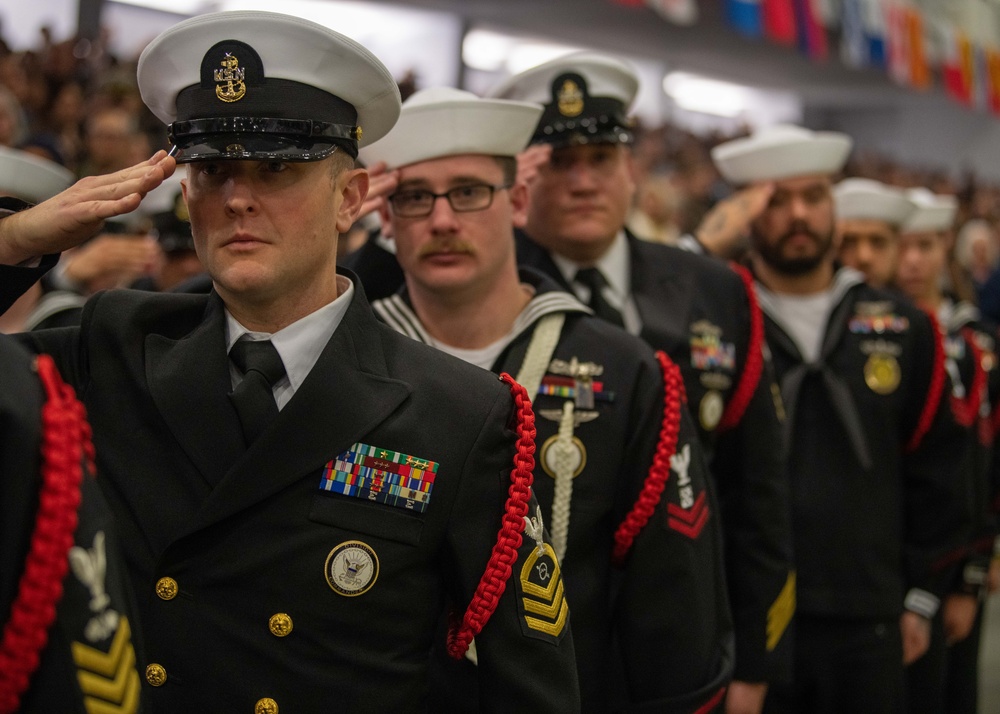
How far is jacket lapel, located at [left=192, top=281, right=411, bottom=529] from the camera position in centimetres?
154

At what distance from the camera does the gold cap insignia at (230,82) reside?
1.60 m

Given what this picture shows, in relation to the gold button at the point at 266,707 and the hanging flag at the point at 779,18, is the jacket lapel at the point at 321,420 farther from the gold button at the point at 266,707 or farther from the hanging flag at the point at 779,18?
the hanging flag at the point at 779,18

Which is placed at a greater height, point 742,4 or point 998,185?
point 742,4

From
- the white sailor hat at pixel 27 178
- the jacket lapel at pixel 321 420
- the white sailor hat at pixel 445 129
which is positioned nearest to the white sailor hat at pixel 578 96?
the white sailor hat at pixel 445 129

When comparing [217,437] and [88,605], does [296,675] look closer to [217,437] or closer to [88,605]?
[217,437]

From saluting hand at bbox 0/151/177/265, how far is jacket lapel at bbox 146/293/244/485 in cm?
21

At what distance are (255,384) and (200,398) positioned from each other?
8cm

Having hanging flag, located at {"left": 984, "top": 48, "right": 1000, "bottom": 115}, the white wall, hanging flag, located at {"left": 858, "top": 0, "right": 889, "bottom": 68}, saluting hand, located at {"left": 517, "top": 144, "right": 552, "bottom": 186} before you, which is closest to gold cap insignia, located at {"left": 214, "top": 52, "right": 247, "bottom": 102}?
saluting hand, located at {"left": 517, "top": 144, "right": 552, "bottom": 186}

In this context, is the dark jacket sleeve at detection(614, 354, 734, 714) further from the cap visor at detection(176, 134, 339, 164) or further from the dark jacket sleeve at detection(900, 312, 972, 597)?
the dark jacket sleeve at detection(900, 312, 972, 597)

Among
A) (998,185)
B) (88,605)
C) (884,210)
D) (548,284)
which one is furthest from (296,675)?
(998,185)

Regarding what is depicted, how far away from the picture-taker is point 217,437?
1588 millimetres

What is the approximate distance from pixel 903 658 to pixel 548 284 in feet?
6.21

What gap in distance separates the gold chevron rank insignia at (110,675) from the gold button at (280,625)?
360mm

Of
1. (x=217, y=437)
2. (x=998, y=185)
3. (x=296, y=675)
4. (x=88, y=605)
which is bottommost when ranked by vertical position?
(x=296, y=675)
